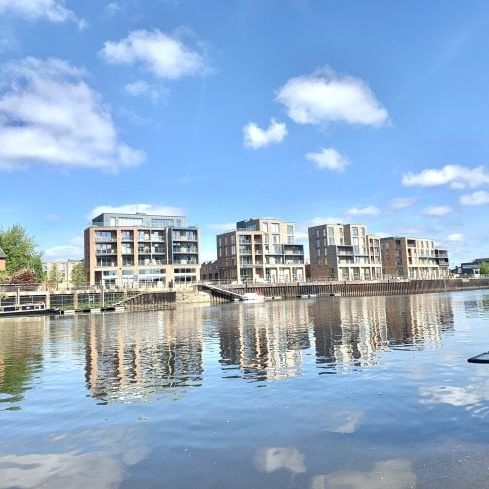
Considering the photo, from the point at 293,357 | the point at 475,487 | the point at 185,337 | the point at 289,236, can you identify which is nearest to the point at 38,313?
the point at 185,337

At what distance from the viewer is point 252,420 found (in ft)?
44.5

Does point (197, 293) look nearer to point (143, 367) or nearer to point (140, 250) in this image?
point (140, 250)

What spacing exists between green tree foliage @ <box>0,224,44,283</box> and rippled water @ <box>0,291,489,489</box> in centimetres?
9468

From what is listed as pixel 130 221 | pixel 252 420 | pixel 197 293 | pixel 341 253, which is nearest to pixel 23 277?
pixel 197 293

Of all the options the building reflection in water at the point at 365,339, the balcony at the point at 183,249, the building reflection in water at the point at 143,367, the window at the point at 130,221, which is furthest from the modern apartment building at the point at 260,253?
the building reflection in water at the point at 143,367

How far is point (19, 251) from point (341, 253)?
10903 centimetres

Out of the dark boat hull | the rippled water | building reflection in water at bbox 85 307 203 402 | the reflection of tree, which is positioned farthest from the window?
the rippled water

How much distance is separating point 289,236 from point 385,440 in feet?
543

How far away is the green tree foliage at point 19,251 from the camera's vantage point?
112812 millimetres

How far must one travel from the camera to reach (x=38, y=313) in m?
85.2

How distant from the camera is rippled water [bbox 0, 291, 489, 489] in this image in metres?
9.79

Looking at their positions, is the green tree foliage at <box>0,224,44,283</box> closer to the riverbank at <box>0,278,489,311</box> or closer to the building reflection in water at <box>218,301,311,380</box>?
the riverbank at <box>0,278,489,311</box>

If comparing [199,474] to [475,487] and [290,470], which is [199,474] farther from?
[475,487]

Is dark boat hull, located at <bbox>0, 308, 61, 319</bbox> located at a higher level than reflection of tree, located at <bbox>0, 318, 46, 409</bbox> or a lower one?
higher
